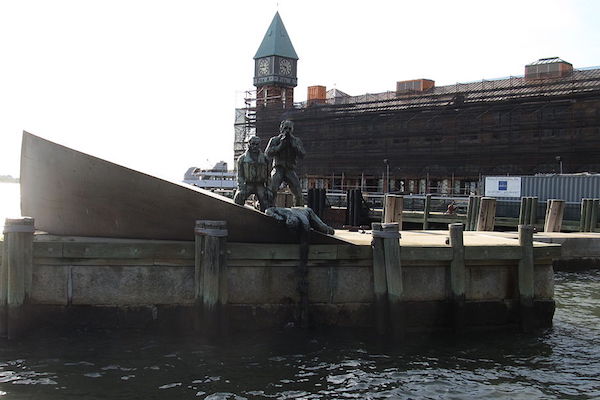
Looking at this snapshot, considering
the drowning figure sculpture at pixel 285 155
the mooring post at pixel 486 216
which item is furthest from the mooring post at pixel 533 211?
the drowning figure sculpture at pixel 285 155

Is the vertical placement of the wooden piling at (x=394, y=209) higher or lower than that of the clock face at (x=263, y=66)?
lower

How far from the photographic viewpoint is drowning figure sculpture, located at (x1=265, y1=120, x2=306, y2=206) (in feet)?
32.4

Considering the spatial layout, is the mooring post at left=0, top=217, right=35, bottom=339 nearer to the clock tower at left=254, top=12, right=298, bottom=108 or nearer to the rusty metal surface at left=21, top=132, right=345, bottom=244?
the rusty metal surface at left=21, top=132, right=345, bottom=244

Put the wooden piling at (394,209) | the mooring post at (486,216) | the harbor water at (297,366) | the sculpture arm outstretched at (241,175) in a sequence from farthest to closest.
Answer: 1. the wooden piling at (394,209)
2. the mooring post at (486,216)
3. the sculpture arm outstretched at (241,175)
4. the harbor water at (297,366)

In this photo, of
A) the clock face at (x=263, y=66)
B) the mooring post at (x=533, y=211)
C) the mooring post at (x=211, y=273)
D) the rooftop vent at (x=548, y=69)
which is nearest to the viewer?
the mooring post at (x=211, y=273)

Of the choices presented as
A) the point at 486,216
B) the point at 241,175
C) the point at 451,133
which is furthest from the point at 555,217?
the point at 451,133

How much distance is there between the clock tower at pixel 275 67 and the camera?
220ft

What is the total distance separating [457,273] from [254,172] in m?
3.49

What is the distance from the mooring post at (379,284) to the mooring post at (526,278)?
2239 millimetres

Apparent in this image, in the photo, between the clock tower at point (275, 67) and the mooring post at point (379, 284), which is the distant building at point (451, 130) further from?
the mooring post at point (379, 284)

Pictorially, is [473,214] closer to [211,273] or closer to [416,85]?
[211,273]

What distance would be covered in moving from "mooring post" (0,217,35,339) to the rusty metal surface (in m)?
1.09

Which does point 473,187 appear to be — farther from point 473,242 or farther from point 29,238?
point 29,238

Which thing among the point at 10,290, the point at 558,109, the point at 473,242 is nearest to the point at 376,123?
the point at 558,109
